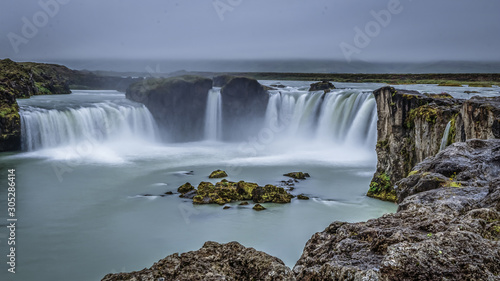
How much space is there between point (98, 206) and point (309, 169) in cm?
1169

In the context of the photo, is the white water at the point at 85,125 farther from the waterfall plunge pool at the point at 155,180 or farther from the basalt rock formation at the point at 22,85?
the basalt rock formation at the point at 22,85

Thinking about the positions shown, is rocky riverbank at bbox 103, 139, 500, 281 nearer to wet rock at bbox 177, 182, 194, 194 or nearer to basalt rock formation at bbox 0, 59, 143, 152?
wet rock at bbox 177, 182, 194, 194

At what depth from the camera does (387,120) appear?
16250mm

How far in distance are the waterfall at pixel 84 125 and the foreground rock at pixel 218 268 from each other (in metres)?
27.2

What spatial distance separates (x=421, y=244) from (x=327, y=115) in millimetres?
29543

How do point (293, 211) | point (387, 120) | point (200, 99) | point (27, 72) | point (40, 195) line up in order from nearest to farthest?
point (293, 211)
point (387, 120)
point (40, 195)
point (200, 99)
point (27, 72)

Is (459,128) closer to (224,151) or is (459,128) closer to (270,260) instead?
(270,260)

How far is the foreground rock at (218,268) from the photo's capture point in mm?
3525

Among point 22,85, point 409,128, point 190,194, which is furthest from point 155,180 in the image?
point 22,85

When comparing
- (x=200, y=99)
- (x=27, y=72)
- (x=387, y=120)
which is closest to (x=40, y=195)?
(x=387, y=120)

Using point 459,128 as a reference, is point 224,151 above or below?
below

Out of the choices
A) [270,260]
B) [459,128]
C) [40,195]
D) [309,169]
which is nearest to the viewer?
[270,260]

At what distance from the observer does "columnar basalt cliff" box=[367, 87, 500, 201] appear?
12234 millimetres

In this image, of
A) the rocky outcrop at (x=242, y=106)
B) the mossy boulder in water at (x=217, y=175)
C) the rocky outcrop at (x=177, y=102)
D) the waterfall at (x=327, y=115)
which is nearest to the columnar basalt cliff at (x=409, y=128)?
the mossy boulder in water at (x=217, y=175)
